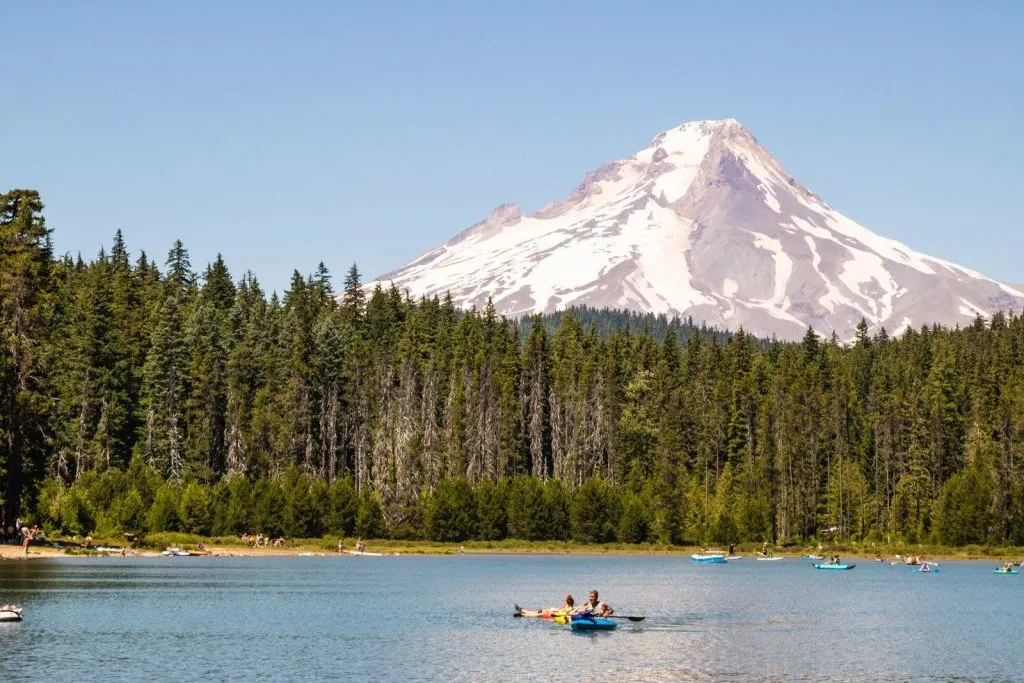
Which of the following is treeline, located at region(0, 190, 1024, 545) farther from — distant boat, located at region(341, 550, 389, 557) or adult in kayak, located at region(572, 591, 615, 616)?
adult in kayak, located at region(572, 591, 615, 616)

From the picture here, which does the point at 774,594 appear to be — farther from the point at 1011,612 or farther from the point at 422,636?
the point at 422,636

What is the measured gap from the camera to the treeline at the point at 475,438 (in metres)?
155

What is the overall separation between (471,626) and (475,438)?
104m

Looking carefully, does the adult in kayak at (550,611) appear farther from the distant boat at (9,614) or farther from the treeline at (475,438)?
the treeline at (475,438)

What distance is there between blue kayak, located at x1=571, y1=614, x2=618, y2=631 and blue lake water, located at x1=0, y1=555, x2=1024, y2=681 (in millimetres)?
611

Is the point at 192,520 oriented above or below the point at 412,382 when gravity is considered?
below

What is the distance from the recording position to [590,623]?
72688 mm

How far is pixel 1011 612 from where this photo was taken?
89.2 meters

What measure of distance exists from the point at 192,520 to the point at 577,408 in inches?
2284

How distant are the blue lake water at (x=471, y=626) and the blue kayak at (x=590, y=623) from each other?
0.61m

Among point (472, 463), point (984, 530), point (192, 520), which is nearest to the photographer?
point (192, 520)

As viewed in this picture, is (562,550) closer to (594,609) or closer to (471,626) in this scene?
(471,626)

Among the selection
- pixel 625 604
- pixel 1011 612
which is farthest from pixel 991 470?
pixel 625 604

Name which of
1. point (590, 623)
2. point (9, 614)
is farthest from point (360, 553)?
point (9, 614)
